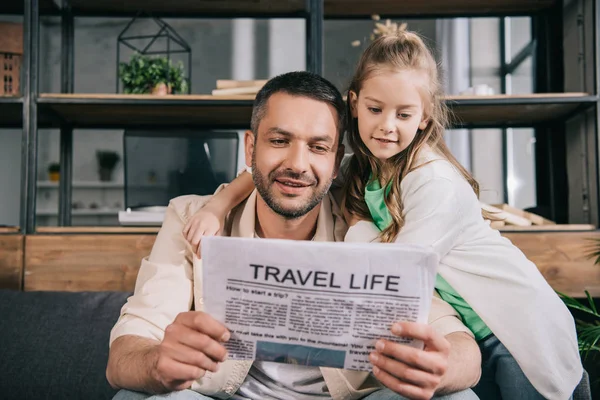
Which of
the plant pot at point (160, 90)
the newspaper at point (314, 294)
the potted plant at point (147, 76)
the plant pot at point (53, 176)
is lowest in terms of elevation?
the newspaper at point (314, 294)

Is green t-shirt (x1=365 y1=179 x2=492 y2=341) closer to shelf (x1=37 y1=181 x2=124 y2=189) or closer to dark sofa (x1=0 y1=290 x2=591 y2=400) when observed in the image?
dark sofa (x1=0 y1=290 x2=591 y2=400)

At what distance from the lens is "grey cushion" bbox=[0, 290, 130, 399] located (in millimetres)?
1551

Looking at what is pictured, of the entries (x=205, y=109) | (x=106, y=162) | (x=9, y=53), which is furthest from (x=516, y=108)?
(x=106, y=162)

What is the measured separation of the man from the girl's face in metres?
0.07

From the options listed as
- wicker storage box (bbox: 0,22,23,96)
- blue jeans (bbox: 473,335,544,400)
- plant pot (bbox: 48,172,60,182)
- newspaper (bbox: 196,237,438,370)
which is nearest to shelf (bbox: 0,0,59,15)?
wicker storage box (bbox: 0,22,23,96)

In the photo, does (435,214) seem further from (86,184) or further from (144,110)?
(86,184)

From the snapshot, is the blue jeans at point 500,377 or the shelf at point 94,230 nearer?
the blue jeans at point 500,377

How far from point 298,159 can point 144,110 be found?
1.23m

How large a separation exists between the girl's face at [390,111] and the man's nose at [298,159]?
0.58 feet

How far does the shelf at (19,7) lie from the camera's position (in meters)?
2.29

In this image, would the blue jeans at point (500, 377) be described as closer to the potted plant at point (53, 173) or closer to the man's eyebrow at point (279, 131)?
the man's eyebrow at point (279, 131)

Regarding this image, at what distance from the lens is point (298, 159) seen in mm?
1272

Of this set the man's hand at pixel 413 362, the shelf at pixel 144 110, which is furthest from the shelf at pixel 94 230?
the man's hand at pixel 413 362

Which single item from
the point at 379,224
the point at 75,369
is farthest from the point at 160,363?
the point at 75,369
